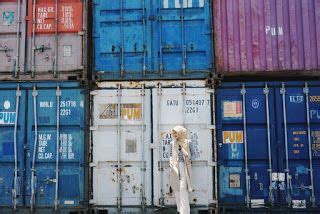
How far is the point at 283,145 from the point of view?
9.02 m

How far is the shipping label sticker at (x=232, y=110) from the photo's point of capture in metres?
9.12

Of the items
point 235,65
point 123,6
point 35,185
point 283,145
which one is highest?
point 123,6

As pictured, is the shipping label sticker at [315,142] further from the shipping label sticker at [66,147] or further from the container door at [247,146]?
the shipping label sticker at [66,147]

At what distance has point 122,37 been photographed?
948cm

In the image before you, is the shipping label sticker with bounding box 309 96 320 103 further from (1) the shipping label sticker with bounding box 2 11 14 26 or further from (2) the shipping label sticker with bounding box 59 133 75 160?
(1) the shipping label sticker with bounding box 2 11 14 26

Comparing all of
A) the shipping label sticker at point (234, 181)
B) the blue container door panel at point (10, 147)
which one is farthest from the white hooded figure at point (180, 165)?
the blue container door panel at point (10, 147)

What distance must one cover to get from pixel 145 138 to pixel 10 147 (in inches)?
115

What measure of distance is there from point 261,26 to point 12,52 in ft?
18.5

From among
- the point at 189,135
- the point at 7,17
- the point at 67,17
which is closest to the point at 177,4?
the point at 67,17

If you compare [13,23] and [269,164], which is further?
[13,23]

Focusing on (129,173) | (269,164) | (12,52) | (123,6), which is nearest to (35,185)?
(129,173)

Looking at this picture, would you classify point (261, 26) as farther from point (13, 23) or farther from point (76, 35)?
point (13, 23)

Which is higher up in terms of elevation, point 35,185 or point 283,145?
point 283,145

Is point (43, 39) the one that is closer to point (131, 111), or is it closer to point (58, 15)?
point (58, 15)
